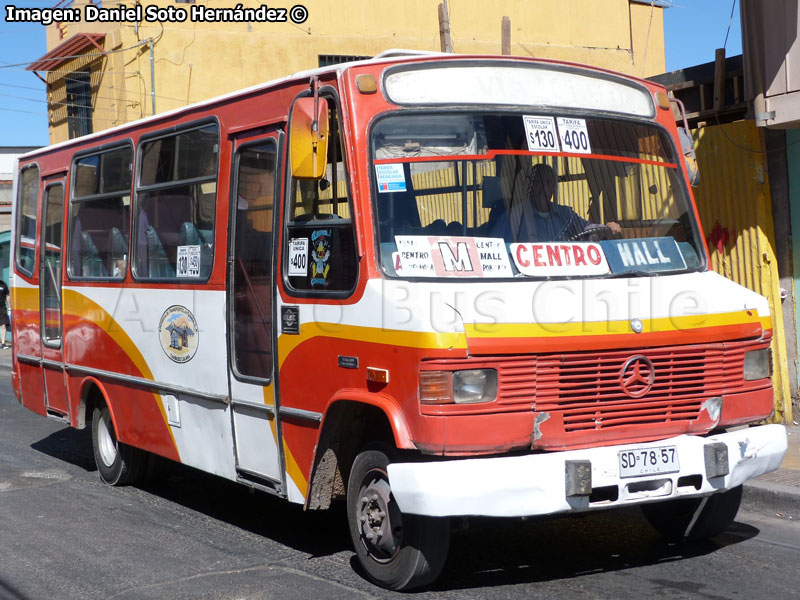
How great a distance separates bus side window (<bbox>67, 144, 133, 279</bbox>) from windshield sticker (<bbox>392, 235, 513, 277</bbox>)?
329 centimetres

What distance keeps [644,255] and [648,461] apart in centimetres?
125

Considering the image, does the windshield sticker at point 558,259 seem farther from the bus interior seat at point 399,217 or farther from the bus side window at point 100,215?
the bus side window at point 100,215

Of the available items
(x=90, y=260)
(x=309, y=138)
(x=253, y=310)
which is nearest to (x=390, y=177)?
(x=309, y=138)

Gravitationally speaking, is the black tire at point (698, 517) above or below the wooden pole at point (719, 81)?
below

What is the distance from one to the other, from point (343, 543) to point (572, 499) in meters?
1.95

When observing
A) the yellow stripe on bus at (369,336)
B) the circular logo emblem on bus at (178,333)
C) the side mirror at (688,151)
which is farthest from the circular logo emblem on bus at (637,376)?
the circular logo emblem on bus at (178,333)

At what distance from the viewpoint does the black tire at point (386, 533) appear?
4.84 meters

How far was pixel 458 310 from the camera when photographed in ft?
15.2

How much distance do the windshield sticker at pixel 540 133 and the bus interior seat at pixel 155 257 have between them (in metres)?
2.81

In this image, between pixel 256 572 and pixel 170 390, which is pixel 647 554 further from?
pixel 170 390

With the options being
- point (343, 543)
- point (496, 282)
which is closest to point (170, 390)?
point (343, 543)

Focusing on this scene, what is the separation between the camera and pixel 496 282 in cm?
492

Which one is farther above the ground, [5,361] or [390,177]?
[390,177]

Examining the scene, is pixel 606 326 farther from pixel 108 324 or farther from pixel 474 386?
pixel 108 324
